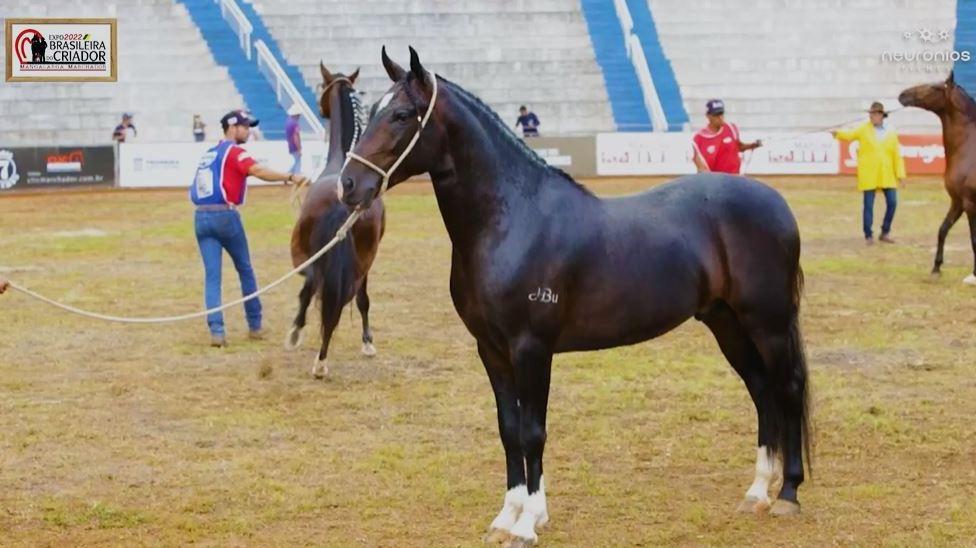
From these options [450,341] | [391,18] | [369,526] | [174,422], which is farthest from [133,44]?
[369,526]

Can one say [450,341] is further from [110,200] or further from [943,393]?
[110,200]

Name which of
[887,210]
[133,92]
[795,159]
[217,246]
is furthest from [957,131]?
[133,92]

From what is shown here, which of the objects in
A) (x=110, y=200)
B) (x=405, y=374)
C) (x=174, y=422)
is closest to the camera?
(x=174, y=422)

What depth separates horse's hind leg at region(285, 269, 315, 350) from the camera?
39.3 ft

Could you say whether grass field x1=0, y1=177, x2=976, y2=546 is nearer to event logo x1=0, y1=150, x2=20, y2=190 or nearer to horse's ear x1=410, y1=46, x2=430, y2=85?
horse's ear x1=410, y1=46, x2=430, y2=85

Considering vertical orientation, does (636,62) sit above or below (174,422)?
above

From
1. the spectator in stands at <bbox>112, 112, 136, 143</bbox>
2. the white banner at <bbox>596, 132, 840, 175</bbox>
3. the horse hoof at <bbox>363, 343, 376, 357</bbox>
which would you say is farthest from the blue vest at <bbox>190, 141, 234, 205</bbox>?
the spectator in stands at <bbox>112, 112, 136, 143</bbox>

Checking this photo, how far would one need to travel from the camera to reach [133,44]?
40.2 m

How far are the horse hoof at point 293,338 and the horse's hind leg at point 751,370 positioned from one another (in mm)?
5392

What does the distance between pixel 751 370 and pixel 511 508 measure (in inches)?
65.6

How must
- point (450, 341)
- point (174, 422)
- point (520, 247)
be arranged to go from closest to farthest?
point (520, 247) < point (174, 422) < point (450, 341)

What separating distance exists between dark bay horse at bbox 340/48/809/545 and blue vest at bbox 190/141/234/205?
19.6 feet

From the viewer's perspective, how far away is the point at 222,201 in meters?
12.9

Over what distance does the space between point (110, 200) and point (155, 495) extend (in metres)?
23.6
